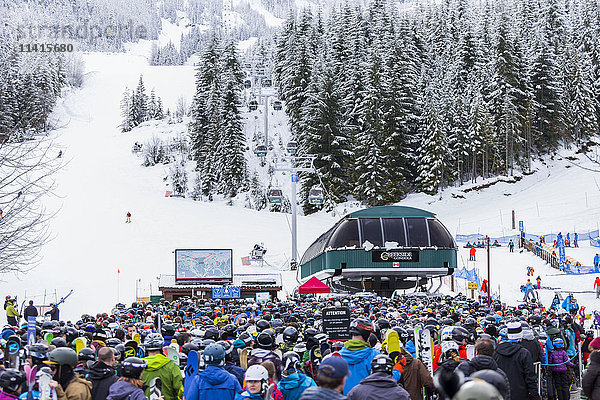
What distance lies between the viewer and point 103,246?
177 ft

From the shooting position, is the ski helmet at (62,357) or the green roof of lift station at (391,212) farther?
the green roof of lift station at (391,212)

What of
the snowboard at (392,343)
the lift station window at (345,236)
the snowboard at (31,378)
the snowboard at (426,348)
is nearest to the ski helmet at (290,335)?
the snowboard at (392,343)

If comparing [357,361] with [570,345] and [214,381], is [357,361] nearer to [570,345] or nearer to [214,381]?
[214,381]

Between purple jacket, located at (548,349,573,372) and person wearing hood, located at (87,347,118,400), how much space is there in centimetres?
720

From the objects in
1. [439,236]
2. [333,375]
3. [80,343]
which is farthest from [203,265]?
[333,375]

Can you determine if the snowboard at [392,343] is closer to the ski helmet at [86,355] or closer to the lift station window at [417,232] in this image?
the ski helmet at [86,355]

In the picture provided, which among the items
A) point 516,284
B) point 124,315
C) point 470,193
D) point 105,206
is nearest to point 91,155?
point 105,206

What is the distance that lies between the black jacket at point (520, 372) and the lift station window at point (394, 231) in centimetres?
1986

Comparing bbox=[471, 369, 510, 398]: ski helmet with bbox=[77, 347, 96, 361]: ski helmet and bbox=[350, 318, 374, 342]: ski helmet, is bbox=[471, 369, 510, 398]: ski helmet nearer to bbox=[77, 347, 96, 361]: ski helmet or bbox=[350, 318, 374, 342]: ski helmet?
bbox=[350, 318, 374, 342]: ski helmet

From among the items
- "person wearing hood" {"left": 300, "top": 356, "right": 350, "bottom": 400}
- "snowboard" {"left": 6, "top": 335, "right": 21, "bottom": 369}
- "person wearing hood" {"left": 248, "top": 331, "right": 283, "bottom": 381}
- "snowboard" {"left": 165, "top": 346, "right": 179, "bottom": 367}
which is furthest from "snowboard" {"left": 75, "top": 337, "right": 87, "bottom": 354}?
"person wearing hood" {"left": 300, "top": 356, "right": 350, "bottom": 400}

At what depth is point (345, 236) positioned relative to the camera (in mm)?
27828

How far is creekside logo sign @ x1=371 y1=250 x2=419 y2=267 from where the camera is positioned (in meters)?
27.8

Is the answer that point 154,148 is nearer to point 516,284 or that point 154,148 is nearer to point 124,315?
point 516,284

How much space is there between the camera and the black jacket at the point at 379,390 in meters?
5.89
